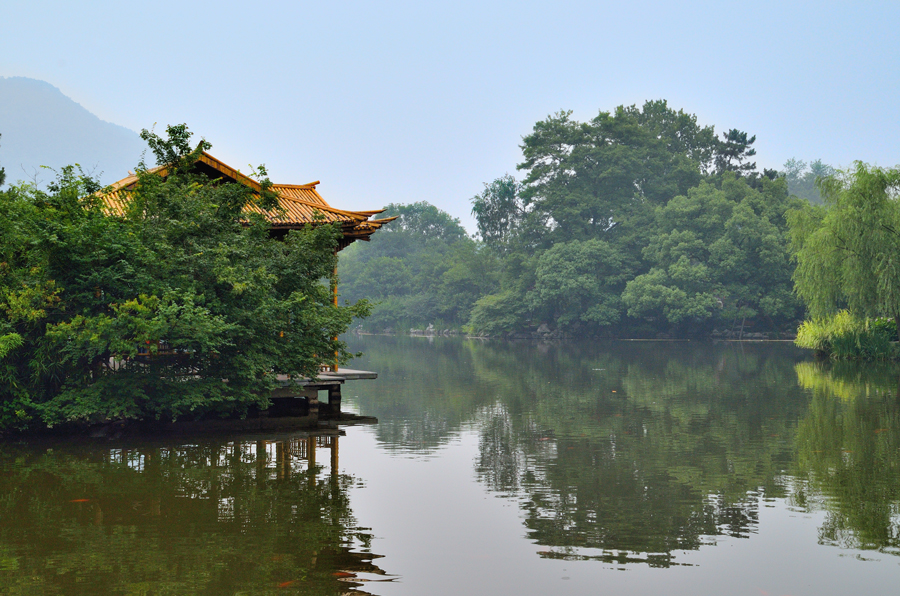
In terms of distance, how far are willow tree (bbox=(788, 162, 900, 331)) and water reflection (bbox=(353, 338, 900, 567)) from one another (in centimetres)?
440

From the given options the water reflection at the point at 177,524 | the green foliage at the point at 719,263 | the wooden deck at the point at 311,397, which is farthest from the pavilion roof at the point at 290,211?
the green foliage at the point at 719,263

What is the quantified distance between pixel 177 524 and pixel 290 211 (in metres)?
9.03

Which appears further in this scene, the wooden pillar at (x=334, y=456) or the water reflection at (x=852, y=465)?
the wooden pillar at (x=334, y=456)

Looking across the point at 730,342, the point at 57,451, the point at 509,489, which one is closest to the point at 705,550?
the point at 509,489

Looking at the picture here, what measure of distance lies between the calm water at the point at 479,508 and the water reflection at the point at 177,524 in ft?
0.08

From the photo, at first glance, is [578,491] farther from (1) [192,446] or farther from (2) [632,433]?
(1) [192,446]

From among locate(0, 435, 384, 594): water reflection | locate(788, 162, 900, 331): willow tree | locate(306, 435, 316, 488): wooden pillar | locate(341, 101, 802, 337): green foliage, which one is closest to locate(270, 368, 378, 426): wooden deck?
locate(306, 435, 316, 488): wooden pillar

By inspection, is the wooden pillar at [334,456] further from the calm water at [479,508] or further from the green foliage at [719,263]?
the green foliage at [719,263]

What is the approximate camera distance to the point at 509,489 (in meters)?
8.36

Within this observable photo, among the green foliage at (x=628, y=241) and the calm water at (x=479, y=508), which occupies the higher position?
the green foliage at (x=628, y=241)

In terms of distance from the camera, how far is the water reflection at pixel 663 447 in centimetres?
676

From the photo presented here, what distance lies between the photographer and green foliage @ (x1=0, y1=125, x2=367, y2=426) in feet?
34.0

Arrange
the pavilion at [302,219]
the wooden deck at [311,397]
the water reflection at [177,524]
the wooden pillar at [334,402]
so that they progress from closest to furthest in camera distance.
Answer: the water reflection at [177,524]
the wooden deck at [311,397]
the pavilion at [302,219]
the wooden pillar at [334,402]

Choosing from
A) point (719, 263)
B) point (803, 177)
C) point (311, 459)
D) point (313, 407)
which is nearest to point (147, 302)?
point (311, 459)
